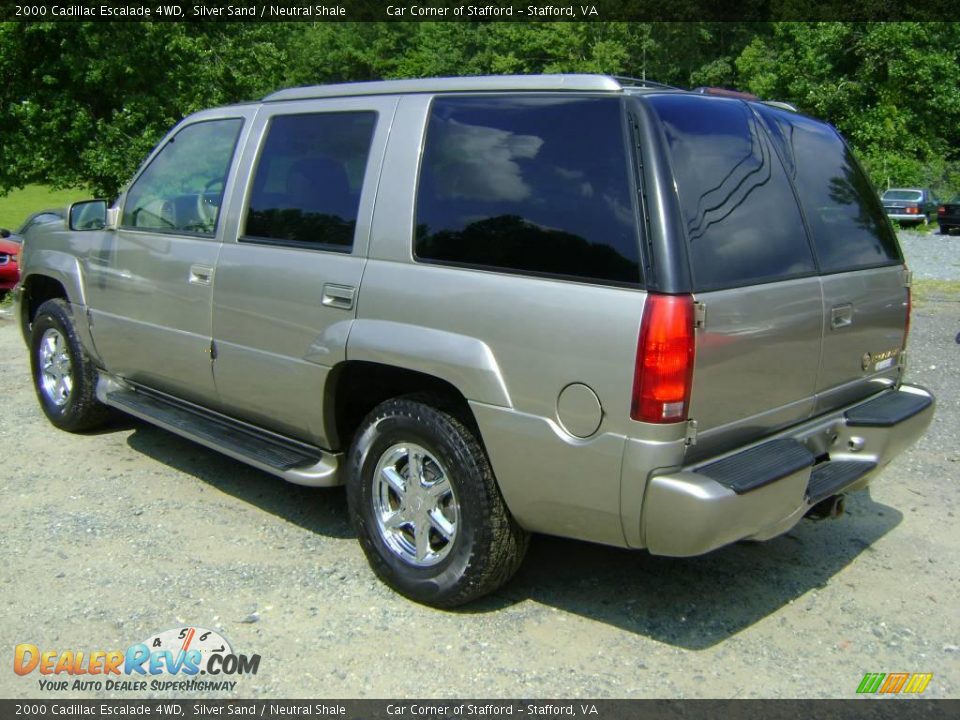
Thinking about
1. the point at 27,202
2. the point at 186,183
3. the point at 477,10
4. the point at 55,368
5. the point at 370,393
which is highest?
the point at 477,10

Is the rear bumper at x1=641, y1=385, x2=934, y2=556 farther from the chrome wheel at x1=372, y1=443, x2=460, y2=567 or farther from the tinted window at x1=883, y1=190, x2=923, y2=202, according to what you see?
the tinted window at x1=883, y1=190, x2=923, y2=202

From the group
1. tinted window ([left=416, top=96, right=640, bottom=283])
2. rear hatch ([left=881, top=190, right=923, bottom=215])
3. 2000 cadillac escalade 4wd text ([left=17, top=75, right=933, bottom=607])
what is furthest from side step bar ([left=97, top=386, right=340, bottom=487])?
rear hatch ([left=881, top=190, right=923, bottom=215])

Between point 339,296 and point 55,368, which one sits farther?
point 55,368

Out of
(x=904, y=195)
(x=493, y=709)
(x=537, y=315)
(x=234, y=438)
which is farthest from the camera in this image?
(x=904, y=195)

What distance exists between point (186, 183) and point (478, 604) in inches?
111

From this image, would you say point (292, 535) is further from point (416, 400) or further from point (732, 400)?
point (732, 400)

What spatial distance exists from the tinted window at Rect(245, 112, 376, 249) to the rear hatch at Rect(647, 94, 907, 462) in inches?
58.0

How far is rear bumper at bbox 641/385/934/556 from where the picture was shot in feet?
10.7

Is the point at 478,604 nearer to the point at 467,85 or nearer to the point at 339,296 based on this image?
the point at 339,296

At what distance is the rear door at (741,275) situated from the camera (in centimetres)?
337

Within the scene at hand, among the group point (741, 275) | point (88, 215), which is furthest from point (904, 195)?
point (741, 275)

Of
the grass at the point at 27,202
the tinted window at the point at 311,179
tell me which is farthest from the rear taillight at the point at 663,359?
the grass at the point at 27,202

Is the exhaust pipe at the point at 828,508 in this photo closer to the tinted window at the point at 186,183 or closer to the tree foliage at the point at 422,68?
the tinted window at the point at 186,183

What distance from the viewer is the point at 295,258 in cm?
444
